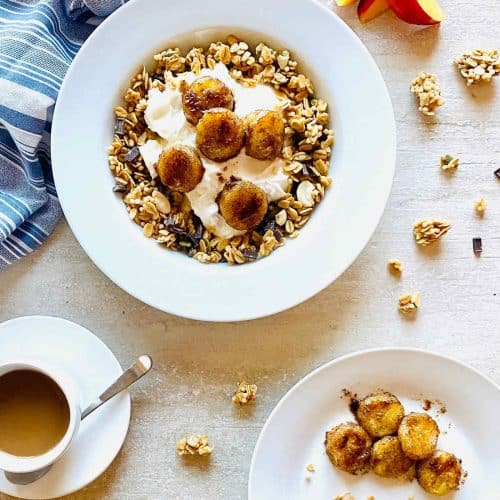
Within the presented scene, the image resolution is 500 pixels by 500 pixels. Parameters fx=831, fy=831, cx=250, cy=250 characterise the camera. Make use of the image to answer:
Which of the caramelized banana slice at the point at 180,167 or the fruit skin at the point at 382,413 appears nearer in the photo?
the caramelized banana slice at the point at 180,167

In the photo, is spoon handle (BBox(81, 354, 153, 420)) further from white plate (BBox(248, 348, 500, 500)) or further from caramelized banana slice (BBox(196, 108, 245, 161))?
caramelized banana slice (BBox(196, 108, 245, 161))

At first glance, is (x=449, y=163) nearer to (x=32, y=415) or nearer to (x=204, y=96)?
(x=204, y=96)

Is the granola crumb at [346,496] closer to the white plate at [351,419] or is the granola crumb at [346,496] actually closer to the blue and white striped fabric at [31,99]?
the white plate at [351,419]

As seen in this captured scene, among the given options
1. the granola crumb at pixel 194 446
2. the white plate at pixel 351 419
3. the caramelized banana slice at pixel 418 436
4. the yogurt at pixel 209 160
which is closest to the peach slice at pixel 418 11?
the yogurt at pixel 209 160

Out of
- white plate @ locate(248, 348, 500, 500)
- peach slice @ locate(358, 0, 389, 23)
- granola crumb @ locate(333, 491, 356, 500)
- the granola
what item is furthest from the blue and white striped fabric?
granola crumb @ locate(333, 491, 356, 500)

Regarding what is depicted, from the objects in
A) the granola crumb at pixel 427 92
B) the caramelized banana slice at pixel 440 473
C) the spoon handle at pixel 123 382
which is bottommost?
the caramelized banana slice at pixel 440 473

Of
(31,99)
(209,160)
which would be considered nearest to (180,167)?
(209,160)
